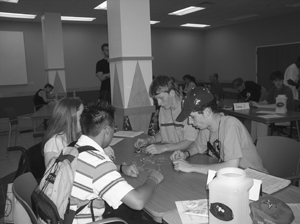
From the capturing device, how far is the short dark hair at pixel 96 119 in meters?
1.44

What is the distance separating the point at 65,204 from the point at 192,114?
94 cm

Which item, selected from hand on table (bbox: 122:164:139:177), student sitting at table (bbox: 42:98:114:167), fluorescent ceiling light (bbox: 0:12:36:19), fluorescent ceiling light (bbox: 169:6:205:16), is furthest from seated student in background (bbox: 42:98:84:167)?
fluorescent ceiling light (bbox: 0:12:36:19)

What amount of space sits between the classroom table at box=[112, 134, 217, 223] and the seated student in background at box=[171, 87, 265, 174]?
73 millimetres

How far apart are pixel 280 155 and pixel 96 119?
4.59 ft

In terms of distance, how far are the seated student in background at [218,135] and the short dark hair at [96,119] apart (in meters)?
0.52

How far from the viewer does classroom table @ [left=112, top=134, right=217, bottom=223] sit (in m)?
1.29

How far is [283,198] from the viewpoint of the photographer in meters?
1.28

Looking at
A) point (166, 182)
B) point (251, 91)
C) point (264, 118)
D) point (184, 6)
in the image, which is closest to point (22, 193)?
point (166, 182)

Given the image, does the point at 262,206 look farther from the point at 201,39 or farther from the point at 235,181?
the point at 201,39

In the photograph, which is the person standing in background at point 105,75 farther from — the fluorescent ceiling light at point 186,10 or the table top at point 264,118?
the fluorescent ceiling light at point 186,10

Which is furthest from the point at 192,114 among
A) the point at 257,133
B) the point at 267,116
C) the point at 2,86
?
the point at 2,86

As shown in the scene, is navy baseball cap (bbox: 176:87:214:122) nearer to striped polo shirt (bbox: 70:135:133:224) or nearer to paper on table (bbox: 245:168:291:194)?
paper on table (bbox: 245:168:291:194)

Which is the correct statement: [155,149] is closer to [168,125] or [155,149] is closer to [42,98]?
[168,125]

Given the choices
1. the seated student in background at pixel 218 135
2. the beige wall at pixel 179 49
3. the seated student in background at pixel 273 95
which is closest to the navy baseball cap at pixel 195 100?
the seated student in background at pixel 218 135
